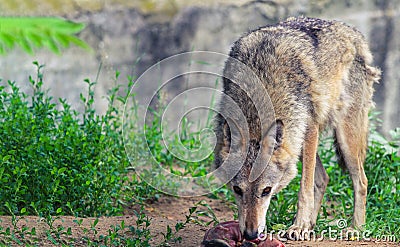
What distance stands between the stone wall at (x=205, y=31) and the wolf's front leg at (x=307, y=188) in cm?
357

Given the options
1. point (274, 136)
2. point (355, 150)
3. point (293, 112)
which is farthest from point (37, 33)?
point (355, 150)

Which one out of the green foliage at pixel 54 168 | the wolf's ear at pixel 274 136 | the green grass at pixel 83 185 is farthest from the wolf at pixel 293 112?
the green foliage at pixel 54 168

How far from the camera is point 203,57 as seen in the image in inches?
349

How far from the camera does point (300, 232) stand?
550 centimetres

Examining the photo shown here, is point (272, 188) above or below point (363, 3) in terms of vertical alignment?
below

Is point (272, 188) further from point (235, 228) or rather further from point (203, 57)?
point (203, 57)

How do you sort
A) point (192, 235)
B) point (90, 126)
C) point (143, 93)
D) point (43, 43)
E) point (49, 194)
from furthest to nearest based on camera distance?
point (143, 93) < point (90, 126) < point (49, 194) < point (192, 235) < point (43, 43)

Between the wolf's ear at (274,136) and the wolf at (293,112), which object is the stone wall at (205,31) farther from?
the wolf's ear at (274,136)

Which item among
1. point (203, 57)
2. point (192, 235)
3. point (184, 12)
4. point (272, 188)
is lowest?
point (192, 235)

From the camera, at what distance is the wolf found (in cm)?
495

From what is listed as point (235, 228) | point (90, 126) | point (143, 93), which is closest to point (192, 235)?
point (235, 228)

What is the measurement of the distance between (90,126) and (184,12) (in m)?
3.38

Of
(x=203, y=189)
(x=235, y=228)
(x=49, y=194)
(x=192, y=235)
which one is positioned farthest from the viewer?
(x=203, y=189)

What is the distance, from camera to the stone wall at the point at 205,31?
8.80 m
